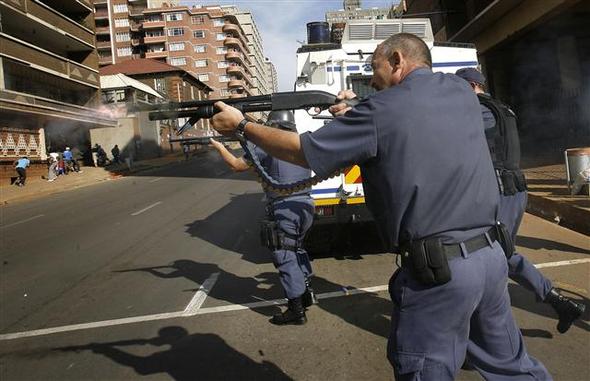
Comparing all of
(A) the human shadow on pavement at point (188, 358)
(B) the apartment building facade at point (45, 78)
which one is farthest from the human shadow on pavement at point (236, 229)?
(B) the apartment building facade at point (45, 78)

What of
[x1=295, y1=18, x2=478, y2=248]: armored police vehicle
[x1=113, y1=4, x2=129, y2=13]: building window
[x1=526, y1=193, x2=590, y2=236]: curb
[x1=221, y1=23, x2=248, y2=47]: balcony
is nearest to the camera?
[x1=295, y1=18, x2=478, y2=248]: armored police vehicle

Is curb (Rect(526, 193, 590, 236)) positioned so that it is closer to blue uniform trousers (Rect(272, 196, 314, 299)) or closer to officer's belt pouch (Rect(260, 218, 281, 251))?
blue uniform trousers (Rect(272, 196, 314, 299))

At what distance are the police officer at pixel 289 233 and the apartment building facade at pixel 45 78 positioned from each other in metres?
20.1

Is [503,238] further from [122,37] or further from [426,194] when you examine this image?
[122,37]

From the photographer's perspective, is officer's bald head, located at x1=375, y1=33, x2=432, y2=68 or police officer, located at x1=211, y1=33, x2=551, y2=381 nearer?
police officer, located at x1=211, y1=33, x2=551, y2=381

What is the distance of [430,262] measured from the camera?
1911 mm

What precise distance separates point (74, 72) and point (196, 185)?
71.8ft

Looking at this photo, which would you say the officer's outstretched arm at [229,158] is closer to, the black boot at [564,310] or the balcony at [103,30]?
the black boot at [564,310]

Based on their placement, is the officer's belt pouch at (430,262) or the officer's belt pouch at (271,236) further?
the officer's belt pouch at (271,236)

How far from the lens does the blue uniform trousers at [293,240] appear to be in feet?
14.6

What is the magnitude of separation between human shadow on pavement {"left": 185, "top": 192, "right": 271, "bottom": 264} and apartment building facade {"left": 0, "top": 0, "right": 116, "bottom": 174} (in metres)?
13.2

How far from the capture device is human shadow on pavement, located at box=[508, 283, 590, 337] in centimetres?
405

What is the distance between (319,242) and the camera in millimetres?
6523

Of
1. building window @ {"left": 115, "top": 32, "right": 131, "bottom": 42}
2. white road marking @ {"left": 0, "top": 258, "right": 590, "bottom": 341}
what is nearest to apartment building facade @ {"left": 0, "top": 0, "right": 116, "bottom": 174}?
white road marking @ {"left": 0, "top": 258, "right": 590, "bottom": 341}
